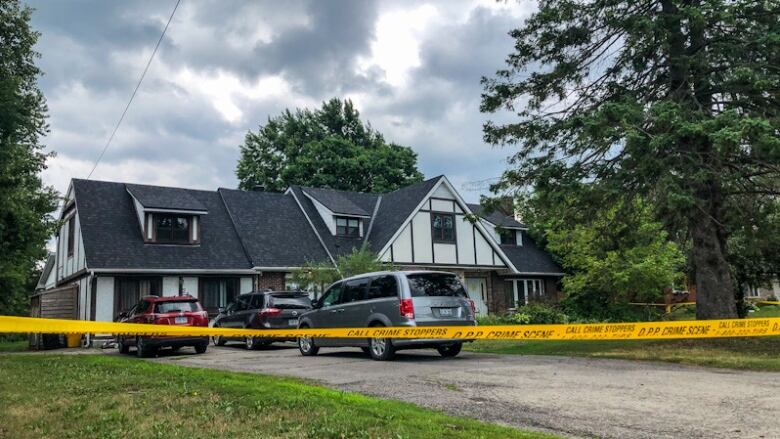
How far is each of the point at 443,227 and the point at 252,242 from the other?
9647 millimetres

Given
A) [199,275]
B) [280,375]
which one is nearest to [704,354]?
[280,375]

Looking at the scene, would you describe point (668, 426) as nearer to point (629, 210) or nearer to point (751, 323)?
point (751, 323)

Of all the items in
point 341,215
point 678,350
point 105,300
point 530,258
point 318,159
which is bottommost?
point 678,350

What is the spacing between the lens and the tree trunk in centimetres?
1470

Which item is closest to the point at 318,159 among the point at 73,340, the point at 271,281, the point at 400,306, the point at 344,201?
the point at 344,201

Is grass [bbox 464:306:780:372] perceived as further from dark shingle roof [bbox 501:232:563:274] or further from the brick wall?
dark shingle roof [bbox 501:232:563:274]

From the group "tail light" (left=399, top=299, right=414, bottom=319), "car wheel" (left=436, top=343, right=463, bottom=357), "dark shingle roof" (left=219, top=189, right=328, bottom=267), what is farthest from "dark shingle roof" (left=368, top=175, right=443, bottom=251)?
"tail light" (left=399, top=299, right=414, bottom=319)

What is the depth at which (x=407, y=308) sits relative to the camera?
12.3 m

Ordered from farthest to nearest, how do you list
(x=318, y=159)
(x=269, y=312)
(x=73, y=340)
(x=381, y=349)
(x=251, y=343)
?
(x=318, y=159), (x=73, y=340), (x=251, y=343), (x=269, y=312), (x=381, y=349)

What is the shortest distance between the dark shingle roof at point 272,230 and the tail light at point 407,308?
620 inches

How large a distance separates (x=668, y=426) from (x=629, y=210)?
34.8 ft

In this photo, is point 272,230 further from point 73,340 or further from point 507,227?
point 507,227

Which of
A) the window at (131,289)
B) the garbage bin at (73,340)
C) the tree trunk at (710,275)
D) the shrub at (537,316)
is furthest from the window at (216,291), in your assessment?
the tree trunk at (710,275)

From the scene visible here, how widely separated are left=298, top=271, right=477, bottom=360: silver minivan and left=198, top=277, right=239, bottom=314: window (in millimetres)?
13510
